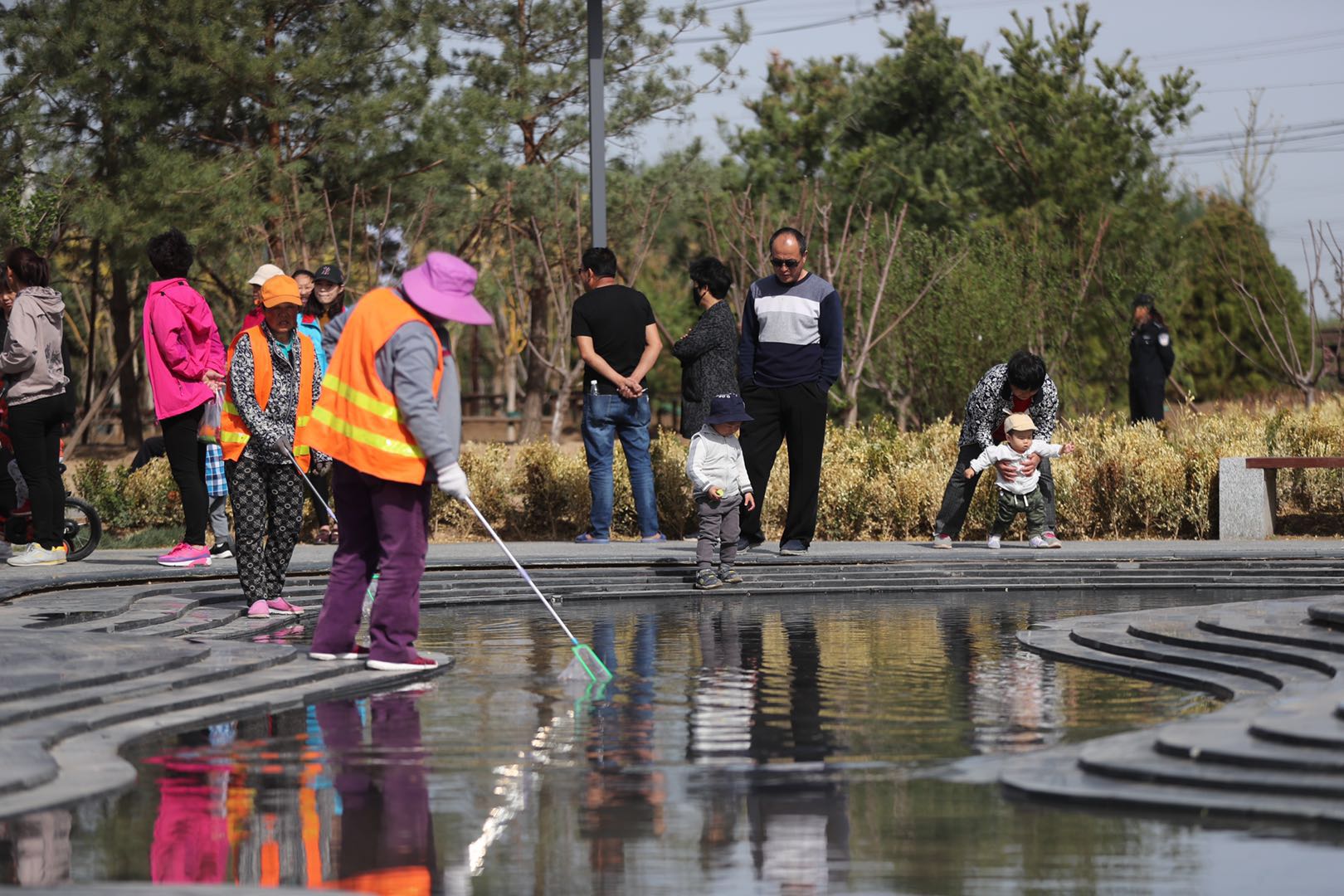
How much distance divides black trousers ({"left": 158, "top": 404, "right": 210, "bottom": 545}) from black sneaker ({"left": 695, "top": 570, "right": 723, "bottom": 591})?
329 cm

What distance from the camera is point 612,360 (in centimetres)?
1464

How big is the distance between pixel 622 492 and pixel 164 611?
6.37m

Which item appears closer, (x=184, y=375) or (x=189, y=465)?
(x=184, y=375)

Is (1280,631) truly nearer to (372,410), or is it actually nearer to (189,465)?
(372,410)

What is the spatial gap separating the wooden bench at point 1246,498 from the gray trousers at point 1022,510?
6.59 ft

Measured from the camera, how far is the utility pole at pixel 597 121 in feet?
53.7

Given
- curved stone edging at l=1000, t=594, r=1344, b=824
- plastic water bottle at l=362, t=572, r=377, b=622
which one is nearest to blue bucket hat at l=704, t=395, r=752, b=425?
plastic water bottle at l=362, t=572, r=377, b=622

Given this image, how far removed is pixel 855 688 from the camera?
8.35m

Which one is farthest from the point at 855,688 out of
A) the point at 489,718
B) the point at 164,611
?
the point at 164,611

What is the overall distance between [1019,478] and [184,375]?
5871mm

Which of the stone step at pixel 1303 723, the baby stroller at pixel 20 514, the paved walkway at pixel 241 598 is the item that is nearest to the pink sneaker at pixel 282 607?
the paved walkway at pixel 241 598

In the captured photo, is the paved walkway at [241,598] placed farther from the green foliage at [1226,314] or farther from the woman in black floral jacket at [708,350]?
the green foliage at [1226,314]

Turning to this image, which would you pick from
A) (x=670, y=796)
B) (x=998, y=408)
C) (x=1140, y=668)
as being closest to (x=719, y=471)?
(x=998, y=408)

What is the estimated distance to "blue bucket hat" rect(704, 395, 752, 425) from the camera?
1200 centimetres
